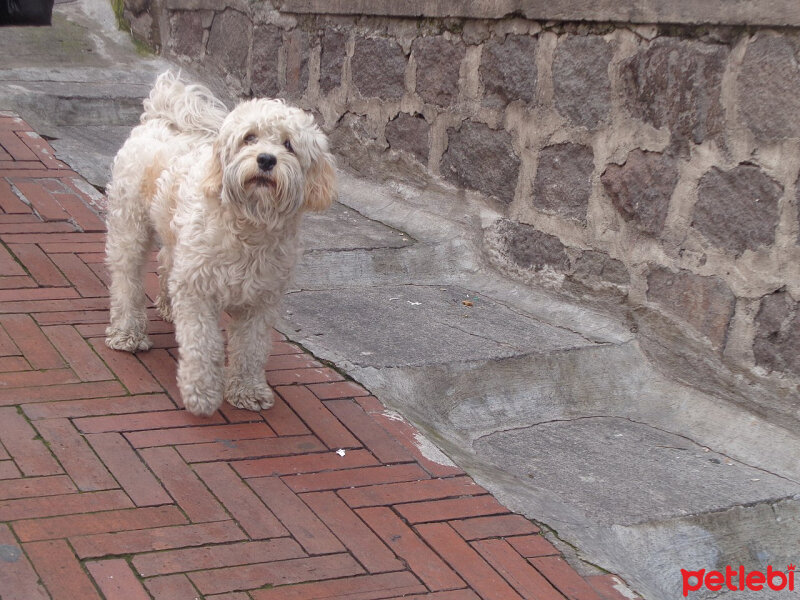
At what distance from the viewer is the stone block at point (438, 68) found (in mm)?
4945

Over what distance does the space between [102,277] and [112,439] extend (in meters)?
1.39

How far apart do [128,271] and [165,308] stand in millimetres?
403

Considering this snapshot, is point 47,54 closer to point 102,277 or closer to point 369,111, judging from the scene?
point 369,111

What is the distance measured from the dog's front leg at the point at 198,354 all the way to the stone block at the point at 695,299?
1.82 metres

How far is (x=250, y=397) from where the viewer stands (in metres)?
3.54

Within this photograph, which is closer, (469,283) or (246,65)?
(469,283)

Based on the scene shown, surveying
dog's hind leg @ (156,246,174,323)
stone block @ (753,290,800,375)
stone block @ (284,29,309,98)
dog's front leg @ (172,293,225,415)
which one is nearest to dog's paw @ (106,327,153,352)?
dog's hind leg @ (156,246,174,323)

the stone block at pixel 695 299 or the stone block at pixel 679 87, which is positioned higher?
the stone block at pixel 679 87

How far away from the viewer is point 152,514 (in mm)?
2822

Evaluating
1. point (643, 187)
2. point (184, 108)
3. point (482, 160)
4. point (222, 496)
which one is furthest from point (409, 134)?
point (222, 496)

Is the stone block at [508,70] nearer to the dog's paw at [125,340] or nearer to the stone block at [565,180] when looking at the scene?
the stone block at [565,180]

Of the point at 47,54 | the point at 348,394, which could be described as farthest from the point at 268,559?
the point at 47,54

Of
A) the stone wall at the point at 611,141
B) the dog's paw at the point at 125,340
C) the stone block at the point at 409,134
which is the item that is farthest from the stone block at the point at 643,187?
the dog's paw at the point at 125,340

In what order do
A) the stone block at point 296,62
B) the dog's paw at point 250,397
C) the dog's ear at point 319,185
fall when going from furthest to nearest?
the stone block at point 296,62
the dog's paw at point 250,397
the dog's ear at point 319,185
